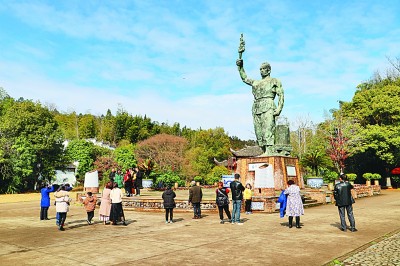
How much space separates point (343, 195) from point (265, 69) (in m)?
10.5

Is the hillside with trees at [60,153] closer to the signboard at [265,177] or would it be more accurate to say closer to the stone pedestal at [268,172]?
the stone pedestal at [268,172]

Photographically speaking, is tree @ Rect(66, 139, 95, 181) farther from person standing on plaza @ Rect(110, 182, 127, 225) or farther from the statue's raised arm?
person standing on plaza @ Rect(110, 182, 127, 225)

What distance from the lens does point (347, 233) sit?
919 centimetres

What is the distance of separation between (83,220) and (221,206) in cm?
551

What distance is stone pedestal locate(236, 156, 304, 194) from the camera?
14.6 meters

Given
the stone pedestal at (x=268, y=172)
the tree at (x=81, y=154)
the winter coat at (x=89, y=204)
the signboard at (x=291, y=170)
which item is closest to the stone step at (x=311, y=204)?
the stone pedestal at (x=268, y=172)

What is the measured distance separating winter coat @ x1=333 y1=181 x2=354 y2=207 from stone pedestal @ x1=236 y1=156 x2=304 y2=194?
15.7ft

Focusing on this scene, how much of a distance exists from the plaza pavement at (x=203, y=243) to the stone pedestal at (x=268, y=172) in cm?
261

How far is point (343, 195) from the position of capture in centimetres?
957

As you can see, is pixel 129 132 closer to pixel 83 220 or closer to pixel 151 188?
pixel 151 188

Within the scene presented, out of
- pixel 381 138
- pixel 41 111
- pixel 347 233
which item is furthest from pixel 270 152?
pixel 41 111

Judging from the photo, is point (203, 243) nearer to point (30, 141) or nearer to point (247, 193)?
point (247, 193)

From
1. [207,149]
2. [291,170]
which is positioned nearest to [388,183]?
[291,170]

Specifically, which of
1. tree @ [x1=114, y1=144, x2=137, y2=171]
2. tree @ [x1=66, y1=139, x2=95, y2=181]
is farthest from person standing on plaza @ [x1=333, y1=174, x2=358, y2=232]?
tree @ [x1=66, y1=139, x2=95, y2=181]
